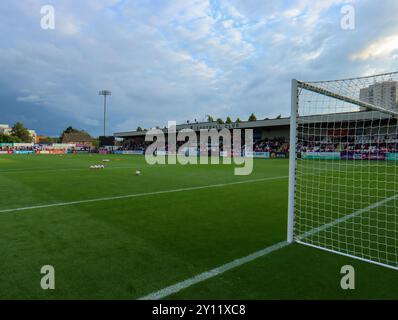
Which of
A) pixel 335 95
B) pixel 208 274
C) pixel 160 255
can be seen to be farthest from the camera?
pixel 335 95

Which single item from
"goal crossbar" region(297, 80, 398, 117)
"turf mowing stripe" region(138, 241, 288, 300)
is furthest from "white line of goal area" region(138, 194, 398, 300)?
"goal crossbar" region(297, 80, 398, 117)

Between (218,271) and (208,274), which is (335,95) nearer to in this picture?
(218,271)

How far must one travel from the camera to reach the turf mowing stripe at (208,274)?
105 inches

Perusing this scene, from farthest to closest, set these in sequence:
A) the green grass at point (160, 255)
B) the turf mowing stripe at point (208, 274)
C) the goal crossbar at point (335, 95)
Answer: the goal crossbar at point (335, 95)
the green grass at point (160, 255)
the turf mowing stripe at point (208, 274)

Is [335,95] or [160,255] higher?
[335,95]

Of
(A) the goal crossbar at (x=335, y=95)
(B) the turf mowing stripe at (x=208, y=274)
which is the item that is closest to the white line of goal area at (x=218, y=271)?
(B) the turf mowing stripe at (x=208, y=274)

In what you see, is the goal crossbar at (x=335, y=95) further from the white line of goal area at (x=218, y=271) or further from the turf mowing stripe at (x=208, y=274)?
the turf mowing stripe at (x=208, y=274)

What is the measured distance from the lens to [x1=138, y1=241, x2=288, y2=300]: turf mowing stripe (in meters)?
2.66

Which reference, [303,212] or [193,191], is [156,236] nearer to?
[303,212]

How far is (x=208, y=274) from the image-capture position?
3.09 meters

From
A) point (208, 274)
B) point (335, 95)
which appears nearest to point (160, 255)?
point (208, 274)

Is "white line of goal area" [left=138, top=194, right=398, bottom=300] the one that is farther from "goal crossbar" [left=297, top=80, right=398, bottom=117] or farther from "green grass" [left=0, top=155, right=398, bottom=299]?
"goal crossbar" [left=297, top=80, right=398, bottom=117]

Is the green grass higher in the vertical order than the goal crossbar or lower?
lower

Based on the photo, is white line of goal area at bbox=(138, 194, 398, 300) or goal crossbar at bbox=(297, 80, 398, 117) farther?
goal crossbar at bbox=(297, 80, 398, 117)
